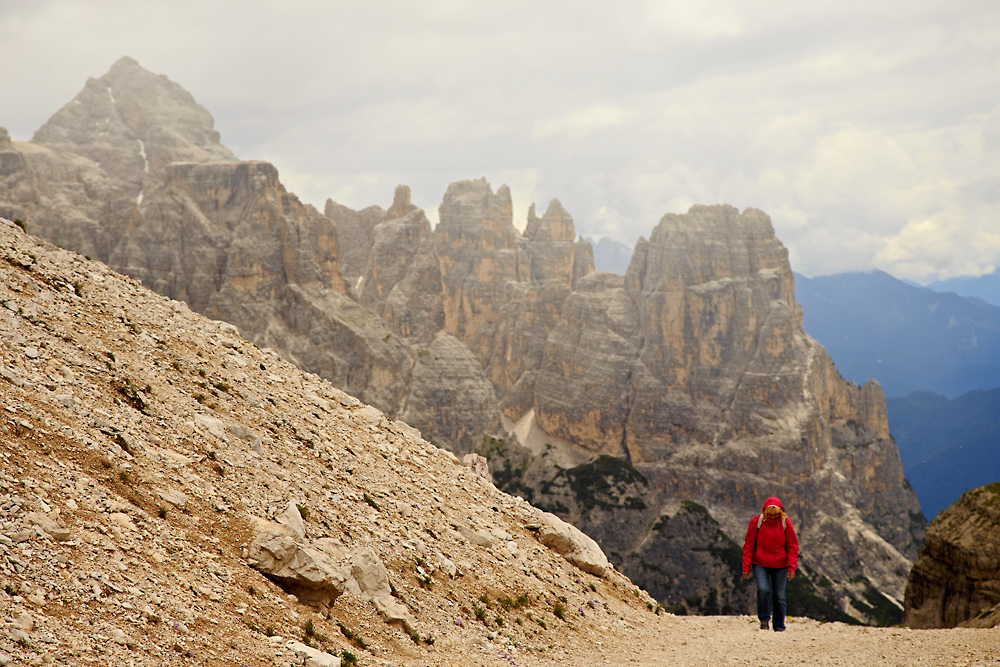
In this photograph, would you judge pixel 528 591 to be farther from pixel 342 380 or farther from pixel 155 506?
pixel 342 380

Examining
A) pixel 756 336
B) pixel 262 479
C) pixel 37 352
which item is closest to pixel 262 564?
pixel 262 479

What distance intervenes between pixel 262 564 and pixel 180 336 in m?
11.6

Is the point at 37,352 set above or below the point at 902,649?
above

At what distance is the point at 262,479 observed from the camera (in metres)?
18.8

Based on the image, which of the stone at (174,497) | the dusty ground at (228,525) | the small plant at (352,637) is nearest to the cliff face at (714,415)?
the dusty ground at (228,525)

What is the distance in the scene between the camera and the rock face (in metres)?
34.7

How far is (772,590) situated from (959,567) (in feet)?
70.9

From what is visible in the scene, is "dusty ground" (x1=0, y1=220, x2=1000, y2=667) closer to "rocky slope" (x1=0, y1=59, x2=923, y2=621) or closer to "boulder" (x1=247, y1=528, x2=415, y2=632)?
"boulder" (x1=247, y1=528, x2=415, y2=632)

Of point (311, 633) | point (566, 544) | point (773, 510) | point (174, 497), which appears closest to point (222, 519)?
point (174, 497)

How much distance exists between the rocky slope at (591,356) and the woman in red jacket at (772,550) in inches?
4264

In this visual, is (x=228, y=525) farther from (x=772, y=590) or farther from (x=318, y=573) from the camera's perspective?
(x=772, y=590)

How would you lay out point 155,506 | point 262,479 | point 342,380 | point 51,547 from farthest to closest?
point 342,380 < point 262,479 < point 155,506 < point 51,547

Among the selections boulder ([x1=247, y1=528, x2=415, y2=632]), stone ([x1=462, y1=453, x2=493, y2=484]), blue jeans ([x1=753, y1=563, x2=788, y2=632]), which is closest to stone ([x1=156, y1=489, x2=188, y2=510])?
boulder ([x1=247, y1=528, x2=415, y2=632])

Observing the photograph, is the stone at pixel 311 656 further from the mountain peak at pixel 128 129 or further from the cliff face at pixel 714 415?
the mountain peak at pixel 128 129
